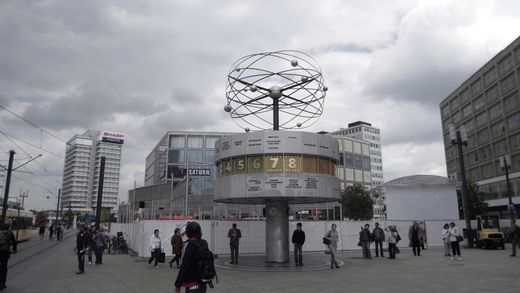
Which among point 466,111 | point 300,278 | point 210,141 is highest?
point 466,111

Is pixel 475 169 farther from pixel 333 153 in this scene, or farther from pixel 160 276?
pixel 160 276

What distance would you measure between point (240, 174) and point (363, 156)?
3383 inches

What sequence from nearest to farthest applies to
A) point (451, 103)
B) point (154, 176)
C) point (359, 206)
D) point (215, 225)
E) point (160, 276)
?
point (160, 276)
point (215, 225)
point (359, 206)
point (451, 103)
point (154, 176)

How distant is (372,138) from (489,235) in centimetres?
16613

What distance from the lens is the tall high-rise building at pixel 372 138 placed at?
587ft

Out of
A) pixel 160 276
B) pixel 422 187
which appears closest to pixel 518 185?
pixel 422 187

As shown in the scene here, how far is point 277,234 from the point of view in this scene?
17266 millimetres

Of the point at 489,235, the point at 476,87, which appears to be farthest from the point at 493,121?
the point at 489,235

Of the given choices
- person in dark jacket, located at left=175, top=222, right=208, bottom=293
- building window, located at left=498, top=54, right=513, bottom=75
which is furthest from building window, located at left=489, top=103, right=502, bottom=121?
person in dark jacket, located at left=175, top=222, right=208, bottom=293

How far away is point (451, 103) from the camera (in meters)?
83.2

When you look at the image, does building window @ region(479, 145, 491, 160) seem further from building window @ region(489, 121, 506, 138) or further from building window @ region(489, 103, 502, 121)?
building window @ region(489, 103, 502, 121)

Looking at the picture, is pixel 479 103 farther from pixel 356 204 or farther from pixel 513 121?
pixel 356 204

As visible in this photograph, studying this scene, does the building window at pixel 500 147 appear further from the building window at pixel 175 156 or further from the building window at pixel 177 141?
the building window at pixel 177 141

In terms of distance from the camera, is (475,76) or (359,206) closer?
(359,206)
